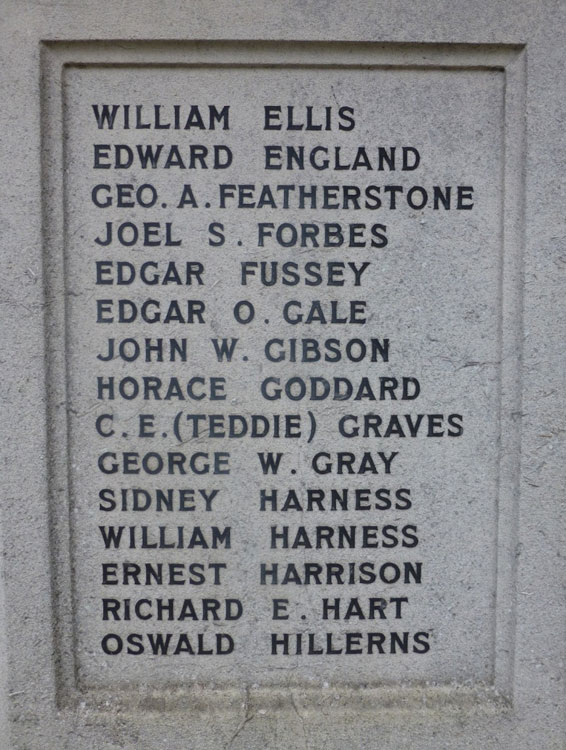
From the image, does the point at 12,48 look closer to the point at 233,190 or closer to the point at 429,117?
the point at 233,190

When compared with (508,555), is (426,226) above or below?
above

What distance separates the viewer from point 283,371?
8.23ft

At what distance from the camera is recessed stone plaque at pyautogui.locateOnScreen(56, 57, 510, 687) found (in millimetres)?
2461

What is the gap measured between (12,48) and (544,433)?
221 cm

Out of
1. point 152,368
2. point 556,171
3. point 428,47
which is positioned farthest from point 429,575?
point 428,47

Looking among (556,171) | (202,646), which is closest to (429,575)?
(202,646)

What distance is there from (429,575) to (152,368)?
124 centimetres

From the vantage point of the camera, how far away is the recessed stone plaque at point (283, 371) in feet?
8.07

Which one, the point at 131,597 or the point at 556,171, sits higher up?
the point at 556,171

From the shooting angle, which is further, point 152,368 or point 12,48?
point 152,368

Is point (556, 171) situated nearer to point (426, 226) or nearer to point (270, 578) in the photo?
point (426, 226)

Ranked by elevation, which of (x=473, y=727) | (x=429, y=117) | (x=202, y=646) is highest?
(x=429, y=117)

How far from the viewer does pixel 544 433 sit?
248 centimetres

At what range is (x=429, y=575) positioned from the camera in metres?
2.57
